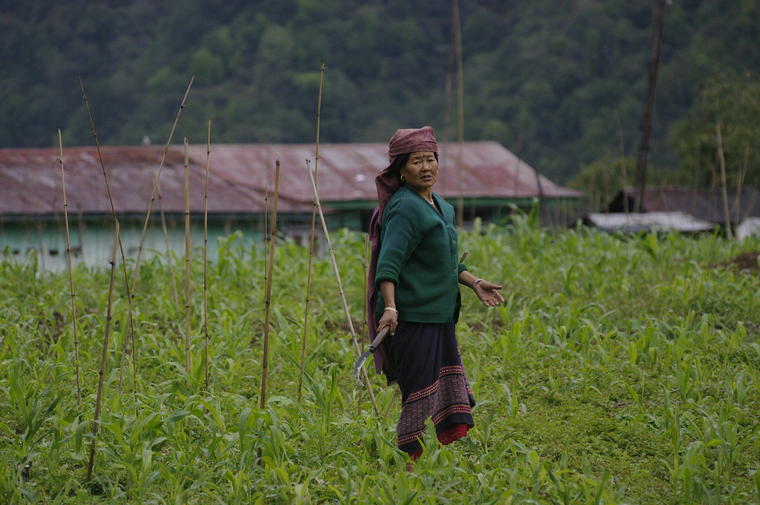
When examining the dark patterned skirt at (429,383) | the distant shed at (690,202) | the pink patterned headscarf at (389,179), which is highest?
the pink patterned headscarf at (389,179)

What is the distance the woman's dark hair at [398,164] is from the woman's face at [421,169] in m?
0.01

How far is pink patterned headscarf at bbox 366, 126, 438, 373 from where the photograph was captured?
3342mm

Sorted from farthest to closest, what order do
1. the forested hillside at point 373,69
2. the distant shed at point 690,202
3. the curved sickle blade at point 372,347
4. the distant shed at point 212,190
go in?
1. the forested hillside at point 373,69
2. the distant shed at point 690,202
3. the distant shed at point 212,190
4. the curved sickle blade at point 372,347

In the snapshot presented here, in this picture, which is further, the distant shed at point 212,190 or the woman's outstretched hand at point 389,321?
the distant shed at point 212,190

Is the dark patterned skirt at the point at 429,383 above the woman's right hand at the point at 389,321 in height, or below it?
below

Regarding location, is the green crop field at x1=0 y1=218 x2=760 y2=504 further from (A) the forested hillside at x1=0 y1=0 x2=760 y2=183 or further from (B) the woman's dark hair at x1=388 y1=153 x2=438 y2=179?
(A) the forested hillside at x1=0 y1=0 x2=760 y2=183

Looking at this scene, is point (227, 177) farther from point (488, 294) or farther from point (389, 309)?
point (389, 309)

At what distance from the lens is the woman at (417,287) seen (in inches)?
131

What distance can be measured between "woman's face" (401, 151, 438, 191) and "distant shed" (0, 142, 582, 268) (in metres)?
6.75

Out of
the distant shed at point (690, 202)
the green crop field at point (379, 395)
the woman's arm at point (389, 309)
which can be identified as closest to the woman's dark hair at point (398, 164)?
the woman's arm at point (389, 309)

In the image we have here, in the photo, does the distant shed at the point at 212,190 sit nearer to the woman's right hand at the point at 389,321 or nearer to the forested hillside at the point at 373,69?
the woman's right hand at the point at 389,321

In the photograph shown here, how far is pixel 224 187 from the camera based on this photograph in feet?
43.5

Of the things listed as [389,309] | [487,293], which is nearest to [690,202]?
[487,293]

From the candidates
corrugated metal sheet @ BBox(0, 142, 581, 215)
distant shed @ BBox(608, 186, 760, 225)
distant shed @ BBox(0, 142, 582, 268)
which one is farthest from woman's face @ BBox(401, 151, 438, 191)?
distant shed @ BBox(608, 186, 760, 225)
